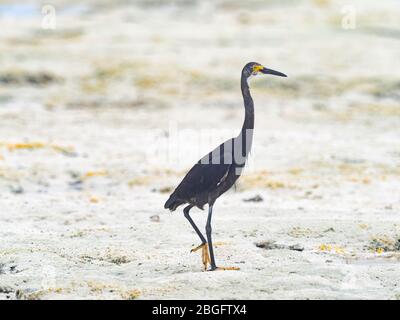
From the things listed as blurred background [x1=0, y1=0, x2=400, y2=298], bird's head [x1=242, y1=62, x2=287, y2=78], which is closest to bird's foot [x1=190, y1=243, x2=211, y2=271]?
blurred background [x1=0, y1=0, x2=400, y2=298]

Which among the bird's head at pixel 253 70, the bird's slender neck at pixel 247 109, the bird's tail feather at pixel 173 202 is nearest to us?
the bird's slender neck at pixel 247 109

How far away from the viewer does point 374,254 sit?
12.8 m

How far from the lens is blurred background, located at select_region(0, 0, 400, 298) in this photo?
17641mm

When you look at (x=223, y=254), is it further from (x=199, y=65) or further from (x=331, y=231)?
(x=199, y=65)

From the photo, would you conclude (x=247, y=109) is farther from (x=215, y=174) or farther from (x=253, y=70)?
(x=215, y=174)

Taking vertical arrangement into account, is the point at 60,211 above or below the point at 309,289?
below

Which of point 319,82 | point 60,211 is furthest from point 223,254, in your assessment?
point 319,82

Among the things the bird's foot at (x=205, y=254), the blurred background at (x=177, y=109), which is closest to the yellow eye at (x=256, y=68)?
the bird's foot at (x=205, y=254)

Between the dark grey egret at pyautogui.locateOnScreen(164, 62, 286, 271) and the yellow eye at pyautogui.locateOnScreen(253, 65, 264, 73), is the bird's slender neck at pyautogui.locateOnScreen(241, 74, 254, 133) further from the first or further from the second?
the yellow eye at pyautogui.locateOnScreen(253, 65, 264, 73)

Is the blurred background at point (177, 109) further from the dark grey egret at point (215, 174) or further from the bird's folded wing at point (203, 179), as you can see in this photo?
the bird's folded wing at point (203, 179)

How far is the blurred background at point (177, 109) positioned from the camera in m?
17.6

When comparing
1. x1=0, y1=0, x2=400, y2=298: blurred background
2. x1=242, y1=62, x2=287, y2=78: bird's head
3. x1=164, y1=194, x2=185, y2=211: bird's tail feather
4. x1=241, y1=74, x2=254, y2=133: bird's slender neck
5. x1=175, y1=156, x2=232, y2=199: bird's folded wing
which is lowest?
x1=0, y1=0, x2=400, y2=298: blurred background

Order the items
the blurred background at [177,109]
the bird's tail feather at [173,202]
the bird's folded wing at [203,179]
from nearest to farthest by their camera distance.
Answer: the bird's folded wing at [203,179], the bird's tail feather at [173,202], the blurred background at [177,109]
